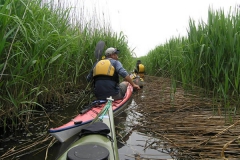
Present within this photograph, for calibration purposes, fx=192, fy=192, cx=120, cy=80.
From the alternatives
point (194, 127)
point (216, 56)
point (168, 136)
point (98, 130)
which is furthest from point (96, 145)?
point (216, 56)

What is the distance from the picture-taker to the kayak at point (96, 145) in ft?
4.39

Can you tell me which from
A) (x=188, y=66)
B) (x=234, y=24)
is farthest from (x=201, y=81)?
(x=234, y=24)

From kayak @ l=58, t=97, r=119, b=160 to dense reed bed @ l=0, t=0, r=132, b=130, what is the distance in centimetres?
78

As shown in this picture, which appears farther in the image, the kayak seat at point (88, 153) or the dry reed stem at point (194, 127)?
the dry reed stem at point (194, 127)

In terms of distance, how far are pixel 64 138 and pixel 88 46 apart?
279 centimetres

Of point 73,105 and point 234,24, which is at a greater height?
point 234,24

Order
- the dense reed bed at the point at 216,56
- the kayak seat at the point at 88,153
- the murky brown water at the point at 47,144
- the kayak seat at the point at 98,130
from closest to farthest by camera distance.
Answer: the kayak seat at the point at 88,153, the kayak seat at the point at 98,130, the murky brown water at the point at 47,144, the dense reed bed at the point at 216,56

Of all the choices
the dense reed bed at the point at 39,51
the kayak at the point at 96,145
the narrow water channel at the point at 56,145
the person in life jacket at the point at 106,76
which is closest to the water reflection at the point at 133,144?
the narrow water channel at the point at 56,145

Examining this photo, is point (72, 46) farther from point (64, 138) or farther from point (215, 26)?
point (215, 26)

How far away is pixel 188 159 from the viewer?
1.90 m

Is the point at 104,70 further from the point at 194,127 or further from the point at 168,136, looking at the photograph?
the point at 194,127

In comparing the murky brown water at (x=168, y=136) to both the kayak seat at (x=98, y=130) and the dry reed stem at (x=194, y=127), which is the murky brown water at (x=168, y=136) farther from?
the kayak seat at (x=98, y=130)

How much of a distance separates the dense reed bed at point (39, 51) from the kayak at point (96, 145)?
783 millimetres

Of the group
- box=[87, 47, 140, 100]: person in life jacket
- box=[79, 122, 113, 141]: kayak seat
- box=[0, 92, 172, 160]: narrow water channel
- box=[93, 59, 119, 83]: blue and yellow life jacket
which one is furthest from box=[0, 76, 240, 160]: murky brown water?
box=[93, 59, 119, 83]: blue and yellow life jacket
